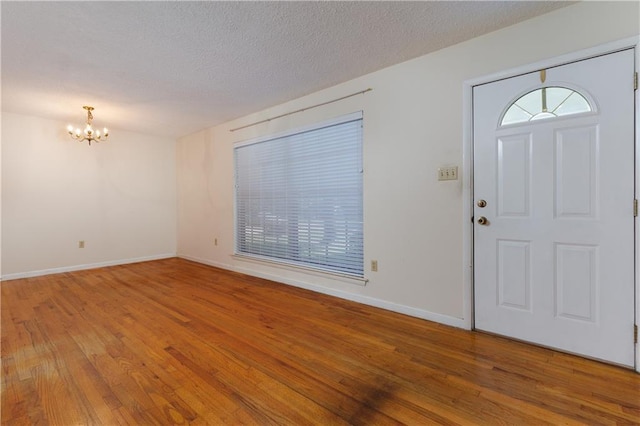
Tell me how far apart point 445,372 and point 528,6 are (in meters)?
2.55

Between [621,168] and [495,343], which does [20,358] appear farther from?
[621,168]

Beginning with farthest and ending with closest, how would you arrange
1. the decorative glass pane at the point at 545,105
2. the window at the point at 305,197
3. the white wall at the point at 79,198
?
the white wall at the point at 79,198
the window at the point at 305,197
the decorative glass pane at the point at 545,105

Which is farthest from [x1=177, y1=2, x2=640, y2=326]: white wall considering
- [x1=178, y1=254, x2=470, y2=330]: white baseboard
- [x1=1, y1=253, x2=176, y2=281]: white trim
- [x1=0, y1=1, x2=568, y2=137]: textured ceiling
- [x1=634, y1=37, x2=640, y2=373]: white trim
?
[x1=1, y1=253, x2=176, y2=281]: white trim

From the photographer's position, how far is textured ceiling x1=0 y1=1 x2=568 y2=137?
79.7 inches

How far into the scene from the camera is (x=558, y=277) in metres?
2.10

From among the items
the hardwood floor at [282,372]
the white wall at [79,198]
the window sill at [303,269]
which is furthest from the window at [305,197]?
the white wall at [79,198]

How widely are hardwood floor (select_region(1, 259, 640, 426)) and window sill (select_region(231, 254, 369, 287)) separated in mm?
285

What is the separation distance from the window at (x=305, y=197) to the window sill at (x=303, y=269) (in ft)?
0.17

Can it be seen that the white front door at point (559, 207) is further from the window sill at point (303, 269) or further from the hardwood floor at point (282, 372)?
the window sill at point (303, 269)

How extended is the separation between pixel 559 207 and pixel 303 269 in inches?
105

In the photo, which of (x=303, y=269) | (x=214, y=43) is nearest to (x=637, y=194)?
(x=303, y=269)

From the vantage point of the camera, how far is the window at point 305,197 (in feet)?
10.8

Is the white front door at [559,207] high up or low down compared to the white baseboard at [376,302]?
up

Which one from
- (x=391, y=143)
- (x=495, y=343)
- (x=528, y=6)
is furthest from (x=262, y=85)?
(x=495, y=343)
